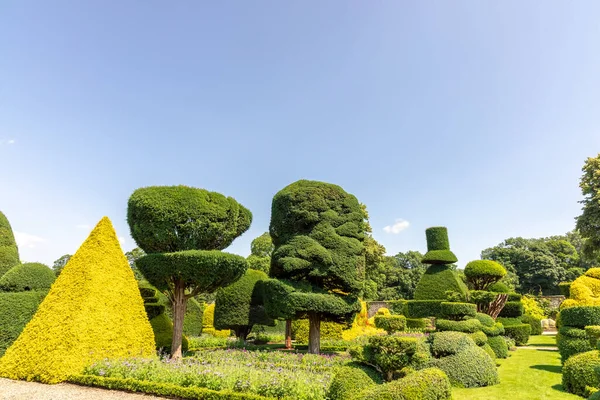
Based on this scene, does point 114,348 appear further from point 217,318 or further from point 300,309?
point 217,318

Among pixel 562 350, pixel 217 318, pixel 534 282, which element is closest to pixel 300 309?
pixel 217 318

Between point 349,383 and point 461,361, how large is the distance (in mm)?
3964

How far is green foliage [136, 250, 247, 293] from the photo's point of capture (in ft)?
36.5

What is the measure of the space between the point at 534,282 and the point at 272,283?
4765 centimetres

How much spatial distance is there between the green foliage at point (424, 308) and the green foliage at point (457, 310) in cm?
760

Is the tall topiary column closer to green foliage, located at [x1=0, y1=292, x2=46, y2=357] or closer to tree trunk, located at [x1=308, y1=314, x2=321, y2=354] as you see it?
tree trunk, located at [x1=308, y1=314, x2=321, y2=354]

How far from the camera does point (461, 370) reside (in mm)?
8836

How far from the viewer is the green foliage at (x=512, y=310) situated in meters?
19.6

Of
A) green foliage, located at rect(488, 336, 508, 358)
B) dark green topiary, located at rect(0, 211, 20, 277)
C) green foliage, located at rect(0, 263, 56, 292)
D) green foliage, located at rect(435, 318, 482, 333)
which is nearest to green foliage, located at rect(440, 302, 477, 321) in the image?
green foliage, located at rect(435, 318, 482, 333)

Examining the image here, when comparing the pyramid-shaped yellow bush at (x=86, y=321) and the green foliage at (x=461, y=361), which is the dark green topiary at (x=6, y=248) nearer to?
the pyramid-shaped yellow bush at (x=86, y=321)

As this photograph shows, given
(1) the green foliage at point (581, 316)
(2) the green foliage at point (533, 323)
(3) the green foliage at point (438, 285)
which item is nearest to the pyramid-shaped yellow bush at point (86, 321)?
(1) the green foliage at point (581, 316)

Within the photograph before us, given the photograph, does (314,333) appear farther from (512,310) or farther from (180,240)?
(512,310)

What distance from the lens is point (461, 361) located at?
898 centimetres

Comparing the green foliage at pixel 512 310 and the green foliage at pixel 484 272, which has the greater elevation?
the green foliage at pixel 484 272
